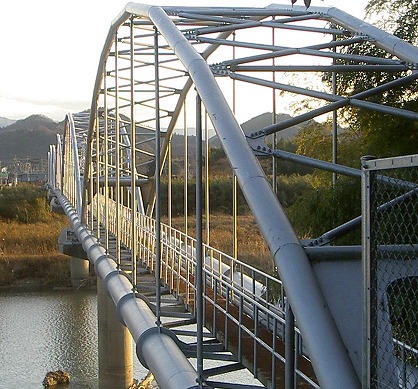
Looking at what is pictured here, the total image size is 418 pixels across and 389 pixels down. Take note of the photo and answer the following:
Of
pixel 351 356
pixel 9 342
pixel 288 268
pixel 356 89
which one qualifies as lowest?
pixel 9 342

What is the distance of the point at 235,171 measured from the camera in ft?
16.1

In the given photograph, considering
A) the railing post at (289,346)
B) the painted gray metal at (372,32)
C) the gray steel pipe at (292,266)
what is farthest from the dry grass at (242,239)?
the railing post at (289,346)

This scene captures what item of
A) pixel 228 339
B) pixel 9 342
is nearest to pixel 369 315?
pixel 228 339

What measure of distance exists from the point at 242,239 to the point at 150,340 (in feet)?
77.0

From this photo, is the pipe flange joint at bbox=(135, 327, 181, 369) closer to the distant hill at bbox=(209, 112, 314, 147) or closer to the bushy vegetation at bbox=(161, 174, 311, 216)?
the distant hill at bbox=(209, 112, 314, 147)

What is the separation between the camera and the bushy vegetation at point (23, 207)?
53.9 meters

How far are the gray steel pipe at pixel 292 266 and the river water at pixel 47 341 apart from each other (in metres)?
16.0

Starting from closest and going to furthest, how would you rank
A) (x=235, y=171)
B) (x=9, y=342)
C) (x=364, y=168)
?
(x=364, y=168), (x=235, y=171), (x=9, y=342)

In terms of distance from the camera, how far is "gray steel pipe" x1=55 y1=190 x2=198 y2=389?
759 centimetres

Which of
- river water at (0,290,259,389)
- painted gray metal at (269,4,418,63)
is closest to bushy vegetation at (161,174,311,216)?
river water at (0,290,259,389)

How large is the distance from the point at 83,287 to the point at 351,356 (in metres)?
33.5

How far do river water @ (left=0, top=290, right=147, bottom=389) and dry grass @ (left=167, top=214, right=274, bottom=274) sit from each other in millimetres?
4959

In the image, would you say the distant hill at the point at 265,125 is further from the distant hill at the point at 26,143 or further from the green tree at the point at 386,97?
the distant hill at the point at 26,143

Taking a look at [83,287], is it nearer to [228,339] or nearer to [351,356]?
[228,339]
